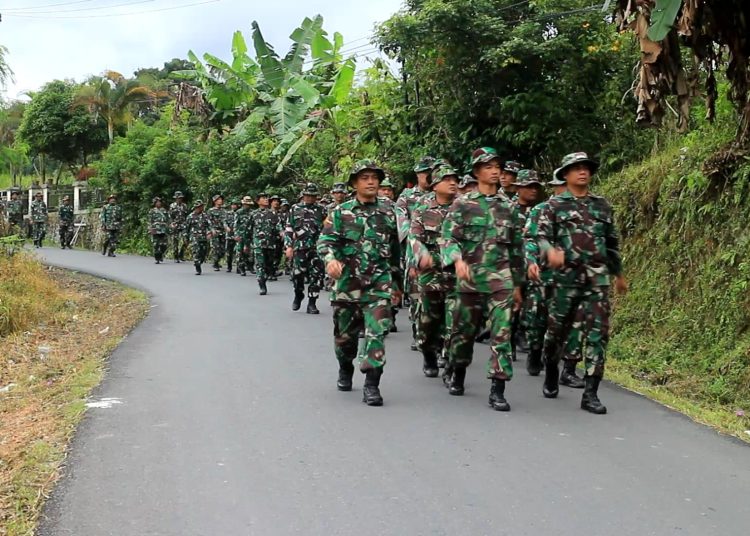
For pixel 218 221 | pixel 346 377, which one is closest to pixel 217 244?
pixel 218 221

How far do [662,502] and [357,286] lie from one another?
311cm

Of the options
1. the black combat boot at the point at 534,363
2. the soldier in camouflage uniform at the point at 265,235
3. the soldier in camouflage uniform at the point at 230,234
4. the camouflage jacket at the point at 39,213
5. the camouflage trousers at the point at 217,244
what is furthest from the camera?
the camouflage jacket at the point at 39,213

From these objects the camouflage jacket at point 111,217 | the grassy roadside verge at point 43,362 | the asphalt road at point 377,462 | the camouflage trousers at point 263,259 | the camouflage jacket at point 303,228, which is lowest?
the grassy roadside verge at point 43,362

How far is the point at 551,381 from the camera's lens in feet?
23.8

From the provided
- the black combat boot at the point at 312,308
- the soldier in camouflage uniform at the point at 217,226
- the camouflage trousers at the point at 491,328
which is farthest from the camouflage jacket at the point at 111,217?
the camouflage trousers at the point at 491,328

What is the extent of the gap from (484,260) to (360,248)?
3.39 ft

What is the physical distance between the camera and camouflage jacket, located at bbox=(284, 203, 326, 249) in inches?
512

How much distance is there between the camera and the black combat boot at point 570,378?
301 inches

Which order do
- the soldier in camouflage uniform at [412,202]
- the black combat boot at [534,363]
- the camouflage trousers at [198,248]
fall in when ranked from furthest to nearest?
the camouflage trousers at [198,248] < the soldier in camouflage uniform at [412,202] < the black combat boot at [534,363]

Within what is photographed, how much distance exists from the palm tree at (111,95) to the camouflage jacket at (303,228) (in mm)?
25262

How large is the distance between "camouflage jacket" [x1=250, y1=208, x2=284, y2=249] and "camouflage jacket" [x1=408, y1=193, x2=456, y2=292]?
24.8 feet

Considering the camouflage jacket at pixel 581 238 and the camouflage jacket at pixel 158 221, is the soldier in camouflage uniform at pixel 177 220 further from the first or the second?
the camouflage jacket at pixel 581 238

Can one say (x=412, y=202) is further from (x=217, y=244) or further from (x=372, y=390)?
(x=217, y=244)

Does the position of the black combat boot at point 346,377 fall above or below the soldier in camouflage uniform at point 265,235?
below
